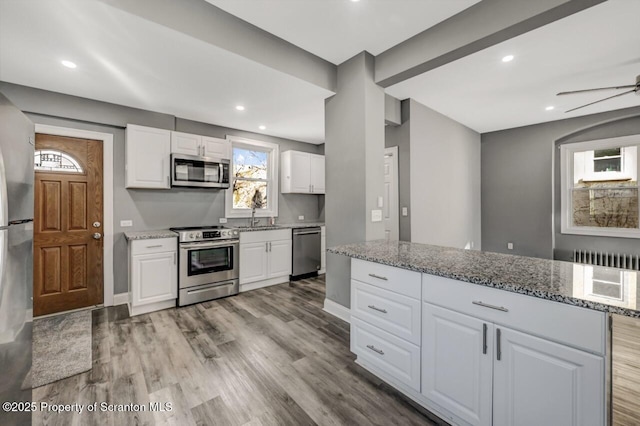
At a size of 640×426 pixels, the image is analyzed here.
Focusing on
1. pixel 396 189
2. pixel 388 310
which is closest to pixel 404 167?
pixel 396 189

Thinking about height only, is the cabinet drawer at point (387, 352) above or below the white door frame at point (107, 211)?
below

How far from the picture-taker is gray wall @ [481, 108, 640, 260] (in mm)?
4277

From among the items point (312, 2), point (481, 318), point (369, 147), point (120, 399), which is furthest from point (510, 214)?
point (120, 399)

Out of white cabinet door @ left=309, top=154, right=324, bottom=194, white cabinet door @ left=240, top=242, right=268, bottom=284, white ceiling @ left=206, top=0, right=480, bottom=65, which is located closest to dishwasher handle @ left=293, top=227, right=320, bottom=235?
white cabinet door @ left=240, top=242, right=268, bottom=284

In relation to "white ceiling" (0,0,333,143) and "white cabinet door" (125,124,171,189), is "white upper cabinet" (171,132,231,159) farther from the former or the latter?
"white ceiling" (0,0,333,143)

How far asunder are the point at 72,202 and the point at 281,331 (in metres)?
2.97

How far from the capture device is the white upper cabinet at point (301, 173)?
16.1 ft

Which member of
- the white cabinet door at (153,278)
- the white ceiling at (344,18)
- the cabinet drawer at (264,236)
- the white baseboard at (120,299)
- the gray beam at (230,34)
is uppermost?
the white ceiling at (344,18)

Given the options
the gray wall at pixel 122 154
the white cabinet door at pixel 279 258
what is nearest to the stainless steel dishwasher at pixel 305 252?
the white cabinet door at pixel 279 258

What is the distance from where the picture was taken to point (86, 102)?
10.5 ft

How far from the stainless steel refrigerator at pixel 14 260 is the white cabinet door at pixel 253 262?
2.43 m

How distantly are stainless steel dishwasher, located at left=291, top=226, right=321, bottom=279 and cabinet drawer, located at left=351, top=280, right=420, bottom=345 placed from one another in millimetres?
2499

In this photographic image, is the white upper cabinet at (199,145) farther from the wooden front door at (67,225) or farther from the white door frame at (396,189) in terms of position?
the white door frame at (396,189)

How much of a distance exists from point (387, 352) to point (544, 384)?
34.4 inches
